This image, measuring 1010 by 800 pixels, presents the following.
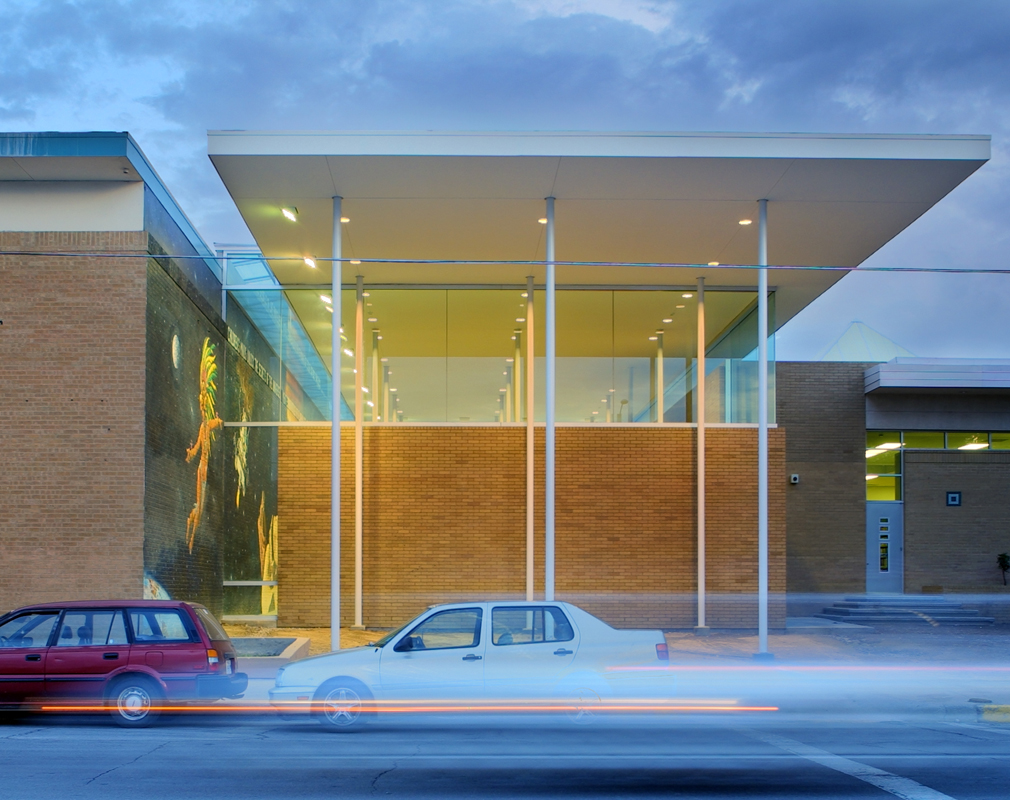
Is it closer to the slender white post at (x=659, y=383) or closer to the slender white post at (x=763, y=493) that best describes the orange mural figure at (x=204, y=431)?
the slender white post at (x=659, y=383)

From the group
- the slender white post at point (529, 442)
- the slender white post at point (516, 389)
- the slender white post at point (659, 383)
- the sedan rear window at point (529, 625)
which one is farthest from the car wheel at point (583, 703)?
the slender white post at point (659, 383)

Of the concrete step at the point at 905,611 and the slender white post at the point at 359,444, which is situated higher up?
the slender white post at the point at 359,444

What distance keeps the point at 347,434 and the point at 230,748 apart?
1159 cm

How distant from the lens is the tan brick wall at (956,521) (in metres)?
27.2

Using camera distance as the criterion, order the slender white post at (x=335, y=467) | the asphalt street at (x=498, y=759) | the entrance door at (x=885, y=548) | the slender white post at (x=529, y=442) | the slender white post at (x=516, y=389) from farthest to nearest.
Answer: the entrance door at (x=885, y=548)
the slender white post at (x=516, y=389)
the slender white post at (x=529, y=442)
the slender white post at (x=335, y=467)
the asphalt street at (x=498, y=759)

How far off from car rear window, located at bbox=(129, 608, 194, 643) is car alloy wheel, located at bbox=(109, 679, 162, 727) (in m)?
0.52

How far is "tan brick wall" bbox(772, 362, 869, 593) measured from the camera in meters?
27.0

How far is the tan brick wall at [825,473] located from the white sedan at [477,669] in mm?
16999

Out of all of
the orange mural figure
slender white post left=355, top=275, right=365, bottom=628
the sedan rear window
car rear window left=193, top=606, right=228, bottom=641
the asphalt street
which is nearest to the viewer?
the asphalt street

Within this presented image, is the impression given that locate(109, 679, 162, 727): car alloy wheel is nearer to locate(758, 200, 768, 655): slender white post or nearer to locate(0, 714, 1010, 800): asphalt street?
locate(0, 714, 1010, 800): asphalt street

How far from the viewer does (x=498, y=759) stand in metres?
9.31

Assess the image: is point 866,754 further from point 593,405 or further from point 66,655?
point 593,405

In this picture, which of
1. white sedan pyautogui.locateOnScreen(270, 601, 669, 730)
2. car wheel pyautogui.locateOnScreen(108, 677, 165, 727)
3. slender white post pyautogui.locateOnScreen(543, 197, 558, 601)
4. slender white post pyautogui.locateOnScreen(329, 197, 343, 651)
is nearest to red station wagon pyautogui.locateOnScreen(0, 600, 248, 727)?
car wheel pyautogui.locateOnScreen(108, 677, 165, 727)

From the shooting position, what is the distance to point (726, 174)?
1684 centimetres
